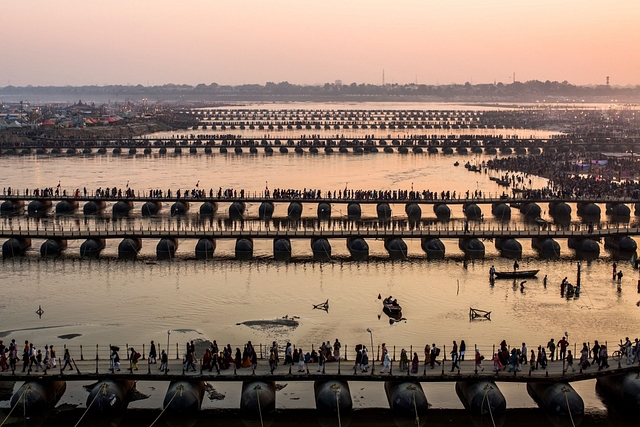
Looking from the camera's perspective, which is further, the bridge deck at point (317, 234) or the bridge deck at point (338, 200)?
the bridge deck at point (338, 200)

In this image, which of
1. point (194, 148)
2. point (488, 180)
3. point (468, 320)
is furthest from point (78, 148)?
point (468, 320)

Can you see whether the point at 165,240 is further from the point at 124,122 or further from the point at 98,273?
the point at 124,122

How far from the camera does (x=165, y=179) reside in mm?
86938

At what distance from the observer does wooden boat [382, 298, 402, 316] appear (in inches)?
1495

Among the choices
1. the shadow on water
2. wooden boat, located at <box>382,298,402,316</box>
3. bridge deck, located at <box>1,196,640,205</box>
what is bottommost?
the shadow on water

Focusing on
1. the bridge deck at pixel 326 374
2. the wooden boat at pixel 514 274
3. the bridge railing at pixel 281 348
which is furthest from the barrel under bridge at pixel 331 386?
the wooden boat at pixel 514 274

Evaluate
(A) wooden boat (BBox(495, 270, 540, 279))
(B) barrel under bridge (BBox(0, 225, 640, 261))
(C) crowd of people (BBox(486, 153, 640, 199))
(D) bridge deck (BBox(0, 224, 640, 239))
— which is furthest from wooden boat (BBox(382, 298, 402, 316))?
(C) crowd of people (BBox(486, 153, 640, 199))

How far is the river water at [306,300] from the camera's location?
115ft

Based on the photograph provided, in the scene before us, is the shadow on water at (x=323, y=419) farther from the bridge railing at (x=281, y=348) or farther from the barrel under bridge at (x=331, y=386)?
the bridge railing at (x=281, y=348)

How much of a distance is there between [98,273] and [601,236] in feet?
106

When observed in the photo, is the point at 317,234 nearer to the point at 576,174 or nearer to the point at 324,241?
the point at 324,241

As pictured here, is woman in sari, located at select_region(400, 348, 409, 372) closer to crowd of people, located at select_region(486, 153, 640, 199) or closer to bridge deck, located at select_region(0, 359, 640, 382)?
bridge deck, located at select_region(0, 359, 640, 382)

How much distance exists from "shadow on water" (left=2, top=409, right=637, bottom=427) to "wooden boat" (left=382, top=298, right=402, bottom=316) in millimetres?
10578

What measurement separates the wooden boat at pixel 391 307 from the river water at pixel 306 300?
688 mm
